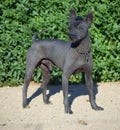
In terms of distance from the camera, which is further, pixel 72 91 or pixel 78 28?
pixel 72 91

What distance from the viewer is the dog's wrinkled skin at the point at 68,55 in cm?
760

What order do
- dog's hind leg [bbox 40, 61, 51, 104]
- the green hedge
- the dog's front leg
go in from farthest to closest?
1. the green hedge
2. dog's hind leg [bbox 40, 61, 51, 104]
3. the dog's front leg

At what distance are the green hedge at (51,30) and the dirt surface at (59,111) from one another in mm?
392

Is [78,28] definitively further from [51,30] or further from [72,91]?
A: [51,30]

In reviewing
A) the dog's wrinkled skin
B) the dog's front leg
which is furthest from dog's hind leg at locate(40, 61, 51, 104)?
the dog's front leg

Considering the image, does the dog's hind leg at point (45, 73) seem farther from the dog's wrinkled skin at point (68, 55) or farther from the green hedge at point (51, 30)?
the green hedge at point (51, 30)

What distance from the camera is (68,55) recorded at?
7895mm

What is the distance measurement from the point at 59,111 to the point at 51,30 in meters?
2.36

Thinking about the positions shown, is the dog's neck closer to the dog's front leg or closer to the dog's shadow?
the dog's front leg

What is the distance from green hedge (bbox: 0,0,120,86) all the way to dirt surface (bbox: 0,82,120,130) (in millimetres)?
392

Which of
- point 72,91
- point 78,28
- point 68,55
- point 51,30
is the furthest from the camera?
point 51,30

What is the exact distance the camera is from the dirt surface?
746 centimetres

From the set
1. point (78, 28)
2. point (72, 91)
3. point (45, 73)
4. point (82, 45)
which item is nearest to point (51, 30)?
point (72, 91)

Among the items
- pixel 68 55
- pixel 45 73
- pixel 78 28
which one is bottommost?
pixel 45 73
